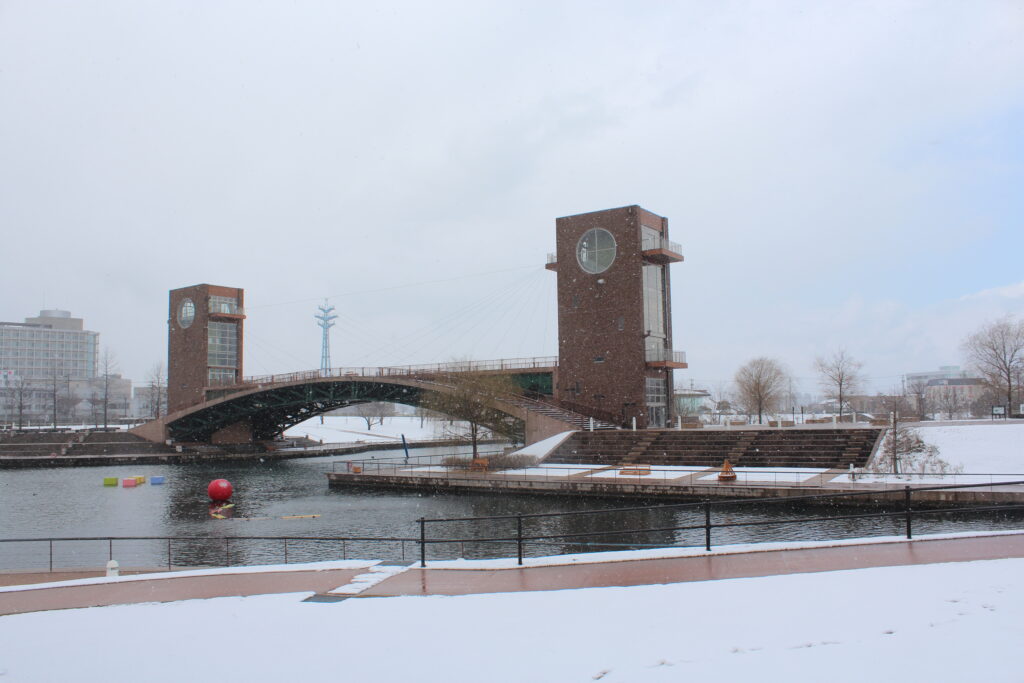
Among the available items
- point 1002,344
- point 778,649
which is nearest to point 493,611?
point 778,649

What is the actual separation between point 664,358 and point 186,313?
58951 mm

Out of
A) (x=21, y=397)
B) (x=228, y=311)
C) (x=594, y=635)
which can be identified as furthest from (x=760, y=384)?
(x=21, y=397)

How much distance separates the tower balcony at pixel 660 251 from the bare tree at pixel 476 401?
12229 mm

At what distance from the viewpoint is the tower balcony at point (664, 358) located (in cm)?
4878

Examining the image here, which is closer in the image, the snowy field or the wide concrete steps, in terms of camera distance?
the snowy field

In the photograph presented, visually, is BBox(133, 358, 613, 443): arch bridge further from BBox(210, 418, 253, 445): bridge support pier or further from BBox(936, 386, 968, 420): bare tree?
BBox(936, 386, 968, 420): bare tree

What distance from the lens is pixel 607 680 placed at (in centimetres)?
552

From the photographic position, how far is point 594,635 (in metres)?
6.57

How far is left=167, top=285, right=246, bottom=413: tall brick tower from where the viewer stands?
8256 cm

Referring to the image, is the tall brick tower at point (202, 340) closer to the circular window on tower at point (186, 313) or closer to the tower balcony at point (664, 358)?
the circular window on tower at point (186, 313)

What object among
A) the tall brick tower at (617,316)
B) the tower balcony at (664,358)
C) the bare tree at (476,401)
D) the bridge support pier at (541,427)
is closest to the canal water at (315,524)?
the bare tree at (476,401)

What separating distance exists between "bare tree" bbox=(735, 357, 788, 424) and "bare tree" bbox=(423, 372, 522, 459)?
89.2ft

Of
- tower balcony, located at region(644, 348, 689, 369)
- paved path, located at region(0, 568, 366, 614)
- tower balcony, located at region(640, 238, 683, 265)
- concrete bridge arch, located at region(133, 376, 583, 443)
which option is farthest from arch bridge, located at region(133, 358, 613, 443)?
paved path, located at region(0, 568, 366, 614)

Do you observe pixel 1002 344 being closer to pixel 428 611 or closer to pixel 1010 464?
pixel 1010 464
